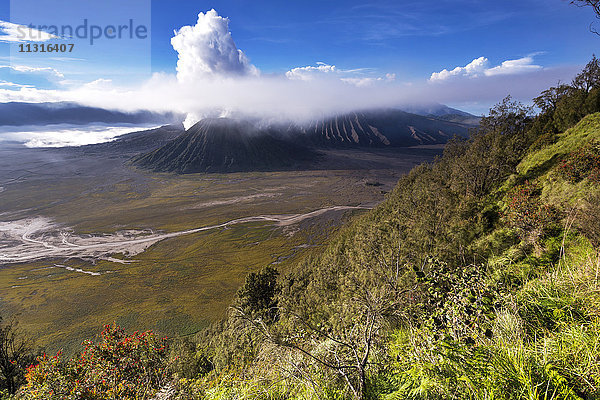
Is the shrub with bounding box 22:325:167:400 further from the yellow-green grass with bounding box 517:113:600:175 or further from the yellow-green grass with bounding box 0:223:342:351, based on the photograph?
the yellow-green grass with bounding box 0:223:342:351

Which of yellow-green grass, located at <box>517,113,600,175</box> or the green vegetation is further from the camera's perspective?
yellow-green grass, located at <box>517,113,600,175</box>

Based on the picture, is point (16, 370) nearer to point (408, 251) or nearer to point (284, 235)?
point (408, 251)

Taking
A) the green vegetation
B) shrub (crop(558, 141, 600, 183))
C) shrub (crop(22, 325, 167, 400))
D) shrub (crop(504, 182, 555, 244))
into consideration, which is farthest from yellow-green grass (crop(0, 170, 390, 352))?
shrub (crop(558, 141, 600, 183))

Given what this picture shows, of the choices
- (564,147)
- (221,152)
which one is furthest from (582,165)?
(221,152)

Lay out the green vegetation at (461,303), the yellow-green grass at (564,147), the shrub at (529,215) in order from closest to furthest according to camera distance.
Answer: the green vegetation at (461,303), the shrub at (529,215), the yellow-green grass at (564,147)

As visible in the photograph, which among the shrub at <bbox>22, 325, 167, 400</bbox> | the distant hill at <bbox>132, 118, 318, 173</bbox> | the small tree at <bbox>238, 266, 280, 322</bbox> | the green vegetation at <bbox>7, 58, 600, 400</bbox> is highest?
the distant hill at <bbox>132, 118, 318, 173</bbox>

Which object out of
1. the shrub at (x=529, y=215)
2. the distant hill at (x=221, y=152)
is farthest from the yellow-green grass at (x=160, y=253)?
the distant hill at (x=221, y=152)

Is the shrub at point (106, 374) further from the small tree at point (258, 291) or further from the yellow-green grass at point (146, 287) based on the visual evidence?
the yellow-green grass at point (146, 287)

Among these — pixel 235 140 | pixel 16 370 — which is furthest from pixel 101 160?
pixel 16 370

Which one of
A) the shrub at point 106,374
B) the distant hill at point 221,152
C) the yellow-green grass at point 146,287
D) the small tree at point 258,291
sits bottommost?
the yellow-green grass at point 146,287
